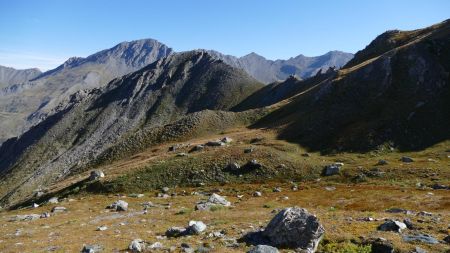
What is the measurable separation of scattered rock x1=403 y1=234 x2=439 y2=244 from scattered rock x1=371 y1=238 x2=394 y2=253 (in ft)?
4.85

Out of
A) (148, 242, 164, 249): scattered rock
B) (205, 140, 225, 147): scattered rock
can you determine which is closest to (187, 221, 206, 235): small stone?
(148, 242, 164, 249): scattered rock

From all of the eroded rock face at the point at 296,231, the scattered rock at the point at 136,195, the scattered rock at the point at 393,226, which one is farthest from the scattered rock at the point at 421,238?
the scattered rock at the point at 136,195

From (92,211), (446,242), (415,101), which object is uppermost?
(415,101)

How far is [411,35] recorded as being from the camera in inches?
5241

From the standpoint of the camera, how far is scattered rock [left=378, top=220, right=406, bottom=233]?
25.5 metres

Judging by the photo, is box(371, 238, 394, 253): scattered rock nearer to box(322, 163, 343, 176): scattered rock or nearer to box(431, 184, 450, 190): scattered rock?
box(431, 184, 450, 190): scattered rock

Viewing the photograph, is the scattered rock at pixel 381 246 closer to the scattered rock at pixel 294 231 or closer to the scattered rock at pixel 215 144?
the scattered rock at pixel 294 231

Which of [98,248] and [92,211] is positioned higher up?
[98,248]

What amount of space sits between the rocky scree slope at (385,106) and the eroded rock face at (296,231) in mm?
56398

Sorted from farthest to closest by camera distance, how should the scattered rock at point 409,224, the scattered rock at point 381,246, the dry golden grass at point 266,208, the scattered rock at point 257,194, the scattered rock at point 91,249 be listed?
1. the scattered rock at point 257,194
2. the dry golden grass at point 266,208
3. the scattered rock at point 409,224
4. the scattered rock at point 91,249
5. the scattered rock at point 381,246

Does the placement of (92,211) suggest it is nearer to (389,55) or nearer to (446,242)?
(446,242)

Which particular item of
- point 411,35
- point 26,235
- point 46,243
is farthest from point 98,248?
point 411,35

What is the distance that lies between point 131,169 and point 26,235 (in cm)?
3922

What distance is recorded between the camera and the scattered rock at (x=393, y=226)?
2552 cm
